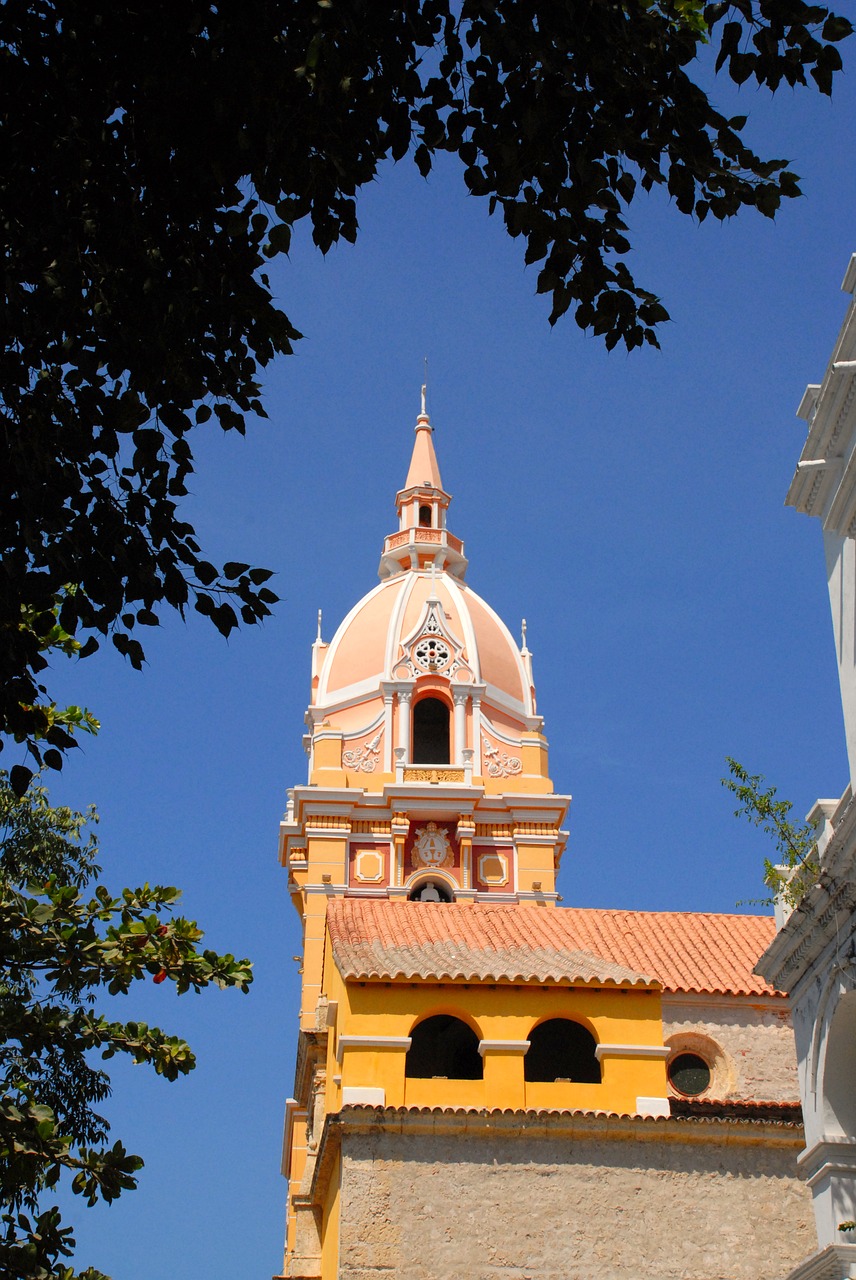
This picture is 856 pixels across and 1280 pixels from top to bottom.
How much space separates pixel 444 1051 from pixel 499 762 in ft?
46.8

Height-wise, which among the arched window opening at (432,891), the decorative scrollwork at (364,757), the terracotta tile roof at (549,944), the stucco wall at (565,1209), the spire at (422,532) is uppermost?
the spire at (422,532)

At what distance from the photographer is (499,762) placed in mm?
31688

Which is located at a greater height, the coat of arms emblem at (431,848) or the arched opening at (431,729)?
the arched opening at (431,729)

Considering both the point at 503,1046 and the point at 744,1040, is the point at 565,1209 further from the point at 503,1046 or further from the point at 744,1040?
the point at 744,1040

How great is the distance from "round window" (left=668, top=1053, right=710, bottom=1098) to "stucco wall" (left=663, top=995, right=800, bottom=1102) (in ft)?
0.45

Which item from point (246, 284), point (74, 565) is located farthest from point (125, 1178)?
point (246, 284)

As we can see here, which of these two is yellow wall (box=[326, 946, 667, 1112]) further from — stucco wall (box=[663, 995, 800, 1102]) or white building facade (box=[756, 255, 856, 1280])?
white building facade (box=[756, 255, 856, 1280])

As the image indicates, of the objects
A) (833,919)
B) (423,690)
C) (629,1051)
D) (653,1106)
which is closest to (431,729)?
(423,690)

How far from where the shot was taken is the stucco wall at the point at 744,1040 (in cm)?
1773

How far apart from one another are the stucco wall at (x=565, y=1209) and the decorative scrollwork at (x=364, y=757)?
15.3 meters

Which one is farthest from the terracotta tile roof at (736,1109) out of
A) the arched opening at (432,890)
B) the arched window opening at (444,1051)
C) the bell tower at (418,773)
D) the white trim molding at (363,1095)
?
the arched opening at (432,890)

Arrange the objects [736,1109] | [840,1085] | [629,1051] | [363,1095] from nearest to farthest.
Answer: [840,1085] → [363,1095] → [629,1051] → [736,1109]

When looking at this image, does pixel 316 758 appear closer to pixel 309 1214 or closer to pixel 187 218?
pixel 309 1214

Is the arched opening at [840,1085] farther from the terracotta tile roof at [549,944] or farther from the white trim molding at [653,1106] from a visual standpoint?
the terracotta tile roof at [549,944]
